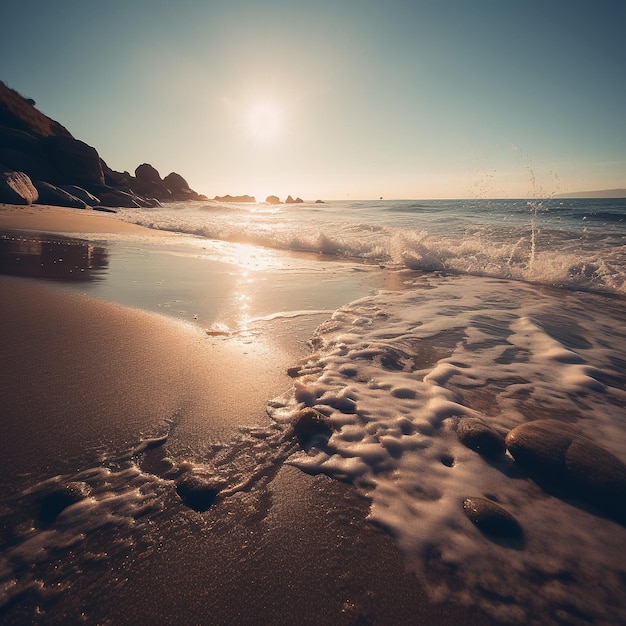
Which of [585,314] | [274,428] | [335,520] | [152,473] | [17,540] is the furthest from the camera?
[585,314]

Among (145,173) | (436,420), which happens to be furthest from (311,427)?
(145,173)

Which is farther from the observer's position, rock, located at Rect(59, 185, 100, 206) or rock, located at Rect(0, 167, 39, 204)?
rock, located at Rect(59, 185, 100, 206)

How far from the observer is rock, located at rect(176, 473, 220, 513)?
1694mm

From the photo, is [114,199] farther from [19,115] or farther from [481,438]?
[481,438]

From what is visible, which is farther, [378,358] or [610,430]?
[378,358]

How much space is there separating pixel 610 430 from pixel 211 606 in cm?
294

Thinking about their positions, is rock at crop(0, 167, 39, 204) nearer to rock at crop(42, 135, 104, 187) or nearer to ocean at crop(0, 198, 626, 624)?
rock at crop(42, 135, 104, 187)

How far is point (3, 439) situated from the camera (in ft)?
6.48

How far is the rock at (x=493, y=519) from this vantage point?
1.63m

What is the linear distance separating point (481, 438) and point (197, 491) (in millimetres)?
1832

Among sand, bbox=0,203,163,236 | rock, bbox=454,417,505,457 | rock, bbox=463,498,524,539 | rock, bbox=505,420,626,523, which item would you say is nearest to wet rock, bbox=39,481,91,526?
rock, bbox=463,498,524,539

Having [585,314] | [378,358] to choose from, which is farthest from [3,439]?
[585,314]

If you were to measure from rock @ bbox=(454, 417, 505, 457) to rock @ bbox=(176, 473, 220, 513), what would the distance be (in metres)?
1.66

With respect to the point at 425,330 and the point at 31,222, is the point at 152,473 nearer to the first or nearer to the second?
the point at 425,330
